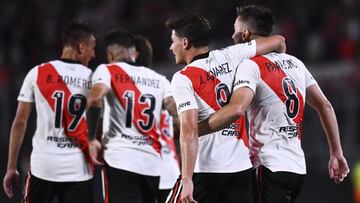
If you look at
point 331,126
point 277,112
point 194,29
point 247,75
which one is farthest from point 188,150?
point 331,126

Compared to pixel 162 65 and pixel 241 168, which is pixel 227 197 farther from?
pixel 162 65

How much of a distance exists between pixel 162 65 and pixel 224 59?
798 centimetres

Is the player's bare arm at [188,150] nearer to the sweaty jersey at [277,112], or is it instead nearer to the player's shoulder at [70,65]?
the sweaty jersey at [277,112]

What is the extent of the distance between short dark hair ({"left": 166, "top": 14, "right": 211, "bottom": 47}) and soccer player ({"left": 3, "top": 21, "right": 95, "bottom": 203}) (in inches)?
69.4

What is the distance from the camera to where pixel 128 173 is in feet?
22.9

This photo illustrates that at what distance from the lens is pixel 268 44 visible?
19.2 feet

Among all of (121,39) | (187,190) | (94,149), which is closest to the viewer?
(187,190)

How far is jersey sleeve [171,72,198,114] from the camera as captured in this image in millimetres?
5387

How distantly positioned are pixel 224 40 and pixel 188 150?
8.59m

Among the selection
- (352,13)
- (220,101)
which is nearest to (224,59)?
(220,101)

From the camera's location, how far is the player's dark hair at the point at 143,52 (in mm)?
7602

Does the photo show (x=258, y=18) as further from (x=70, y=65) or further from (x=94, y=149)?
(x=70, y=65)

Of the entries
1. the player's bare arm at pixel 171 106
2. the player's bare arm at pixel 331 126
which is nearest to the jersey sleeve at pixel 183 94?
the player's bare arm at pixel 331 126

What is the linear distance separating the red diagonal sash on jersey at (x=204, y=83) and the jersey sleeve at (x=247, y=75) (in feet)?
0.65
